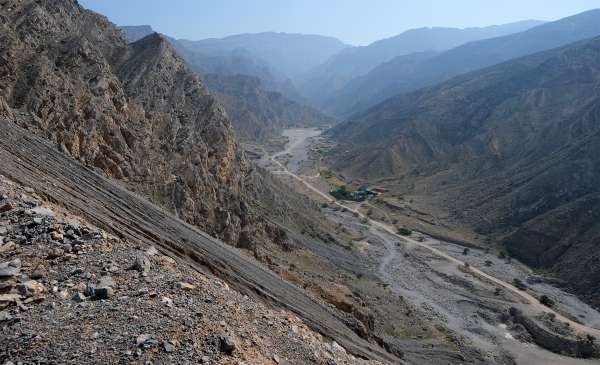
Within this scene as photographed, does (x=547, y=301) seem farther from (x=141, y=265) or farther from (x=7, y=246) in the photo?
(x=7, y=246)

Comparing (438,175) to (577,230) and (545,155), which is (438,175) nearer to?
(545,155)

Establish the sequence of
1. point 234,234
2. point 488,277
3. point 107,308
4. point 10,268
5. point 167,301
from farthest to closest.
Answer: point 488,277
point 234,234
point 167,301
point 10,268
point 107,308

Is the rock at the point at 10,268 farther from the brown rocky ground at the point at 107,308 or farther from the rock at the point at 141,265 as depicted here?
the rock at the point at 141,265

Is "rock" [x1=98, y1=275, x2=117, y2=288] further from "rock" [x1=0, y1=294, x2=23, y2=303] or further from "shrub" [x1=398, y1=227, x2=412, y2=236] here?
"shrub" [x1=398, y1=227, x2=412, y2=236]

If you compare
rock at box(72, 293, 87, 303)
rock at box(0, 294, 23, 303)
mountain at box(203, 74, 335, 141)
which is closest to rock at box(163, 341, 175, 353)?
rock at box(72, 293, 87, 303)

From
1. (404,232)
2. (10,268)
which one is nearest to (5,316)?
(10,268)
